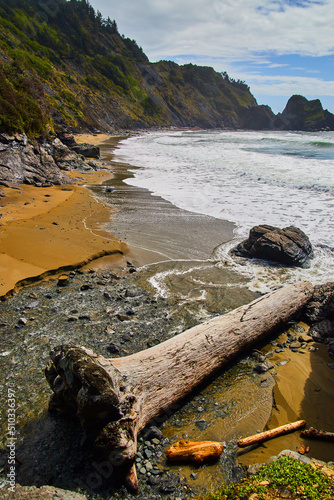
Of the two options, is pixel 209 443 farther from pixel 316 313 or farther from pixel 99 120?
pixel 99 120

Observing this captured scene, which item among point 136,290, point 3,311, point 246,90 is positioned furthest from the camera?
point 246,90

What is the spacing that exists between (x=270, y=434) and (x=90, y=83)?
82.1m

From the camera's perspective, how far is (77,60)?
72.2 meters

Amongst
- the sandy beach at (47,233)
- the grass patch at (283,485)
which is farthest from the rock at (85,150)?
the grass patch at (283,485)

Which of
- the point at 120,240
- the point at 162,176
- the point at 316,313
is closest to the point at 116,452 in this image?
the point at 316,313

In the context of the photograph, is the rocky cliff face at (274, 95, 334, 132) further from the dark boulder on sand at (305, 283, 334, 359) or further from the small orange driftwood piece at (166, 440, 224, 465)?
the small orange driftwood piece at (166, 440, 224, 465)

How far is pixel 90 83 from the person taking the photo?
232 ft

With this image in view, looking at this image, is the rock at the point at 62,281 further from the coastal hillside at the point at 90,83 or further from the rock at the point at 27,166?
the coastal hillside at the point at 90,83

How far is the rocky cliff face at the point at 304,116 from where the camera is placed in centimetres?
11369

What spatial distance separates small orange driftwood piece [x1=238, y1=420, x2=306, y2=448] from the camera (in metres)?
3.26

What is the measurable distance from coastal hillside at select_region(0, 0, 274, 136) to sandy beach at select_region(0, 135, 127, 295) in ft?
14.2

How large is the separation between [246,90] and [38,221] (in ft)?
574

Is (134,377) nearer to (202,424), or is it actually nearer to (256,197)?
(202,424)

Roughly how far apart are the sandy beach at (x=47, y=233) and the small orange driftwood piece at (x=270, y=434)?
185 inches
